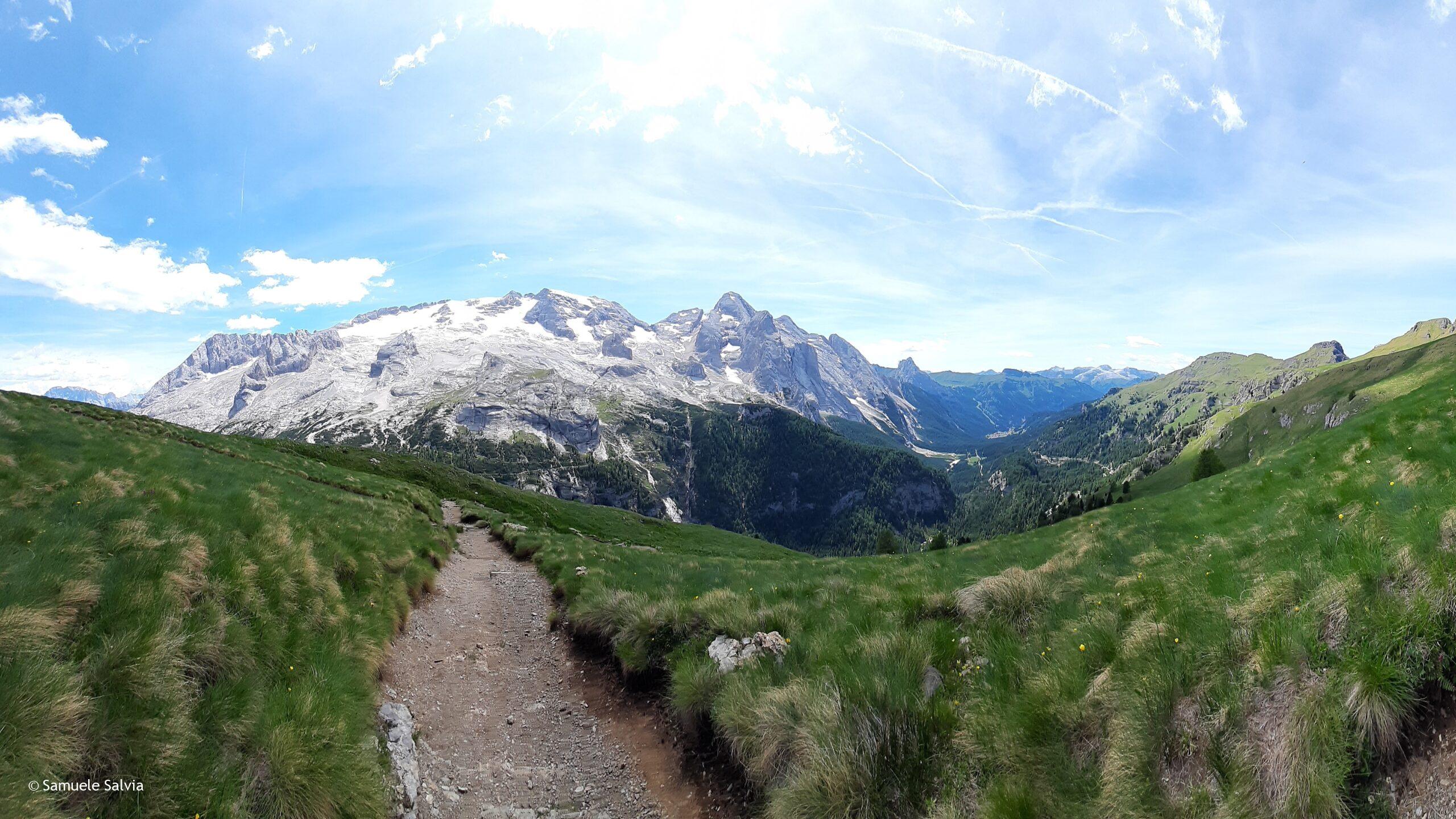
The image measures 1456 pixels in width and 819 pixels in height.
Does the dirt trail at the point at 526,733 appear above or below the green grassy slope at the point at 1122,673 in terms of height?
below

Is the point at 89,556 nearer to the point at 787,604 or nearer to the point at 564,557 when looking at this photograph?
the point at 787,604

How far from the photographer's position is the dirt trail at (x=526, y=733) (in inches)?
365

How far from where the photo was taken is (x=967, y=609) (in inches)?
429

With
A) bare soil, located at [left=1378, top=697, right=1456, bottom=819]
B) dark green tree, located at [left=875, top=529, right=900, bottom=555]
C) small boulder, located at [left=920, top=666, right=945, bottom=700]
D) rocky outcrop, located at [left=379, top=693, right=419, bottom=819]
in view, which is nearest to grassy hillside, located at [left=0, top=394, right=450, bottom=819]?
rocky outcrop, located at [left=379, top=693, right=419, bottom=819]

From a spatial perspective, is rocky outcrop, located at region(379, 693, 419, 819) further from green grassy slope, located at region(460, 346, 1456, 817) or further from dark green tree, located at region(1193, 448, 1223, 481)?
dark green tree, located at region(1193, 448, 1223, 481)

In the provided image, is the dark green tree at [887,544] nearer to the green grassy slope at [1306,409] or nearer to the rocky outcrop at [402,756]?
the green grassy slope at [1306,409]

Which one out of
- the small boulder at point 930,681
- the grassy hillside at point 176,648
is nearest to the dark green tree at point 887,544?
the small boulder at point 930,681

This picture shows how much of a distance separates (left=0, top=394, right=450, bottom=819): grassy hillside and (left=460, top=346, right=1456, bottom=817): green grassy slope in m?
5.81

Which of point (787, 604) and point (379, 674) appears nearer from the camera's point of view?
point (379, 674)

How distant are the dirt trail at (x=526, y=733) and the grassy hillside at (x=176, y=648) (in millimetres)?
1604

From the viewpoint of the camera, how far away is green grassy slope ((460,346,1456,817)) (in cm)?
464

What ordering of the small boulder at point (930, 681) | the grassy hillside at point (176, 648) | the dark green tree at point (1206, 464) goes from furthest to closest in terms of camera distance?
1. the dark green tree at point (1206, 464)
2. the small boulder at point (930, 681)
3. the grassy hillside at point (176, 648)

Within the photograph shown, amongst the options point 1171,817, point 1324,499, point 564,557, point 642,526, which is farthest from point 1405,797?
point 642,526

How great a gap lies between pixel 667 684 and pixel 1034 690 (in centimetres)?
790
